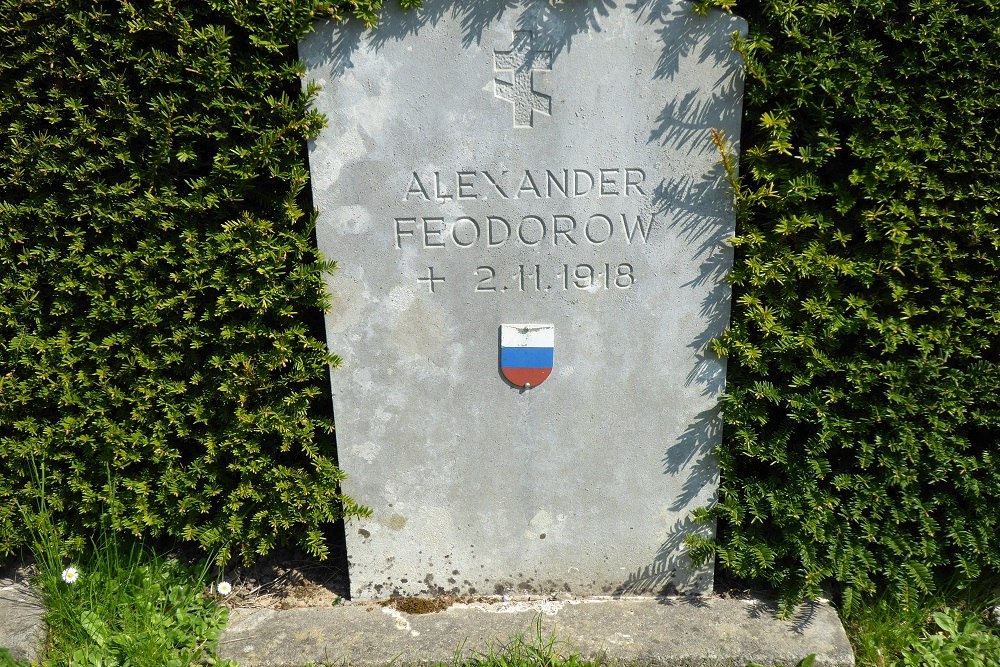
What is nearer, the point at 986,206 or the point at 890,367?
the point at 986,206

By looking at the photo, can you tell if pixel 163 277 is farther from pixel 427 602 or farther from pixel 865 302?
pixel 865 302

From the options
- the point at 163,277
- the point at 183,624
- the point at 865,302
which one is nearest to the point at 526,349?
the point at 865,302

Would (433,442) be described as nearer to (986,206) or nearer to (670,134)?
(670,134)

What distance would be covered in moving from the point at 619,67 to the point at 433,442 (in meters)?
1.47

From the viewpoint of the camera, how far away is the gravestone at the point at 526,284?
2.41 m

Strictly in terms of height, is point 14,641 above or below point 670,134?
below

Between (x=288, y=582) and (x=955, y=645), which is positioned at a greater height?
(x=288, y=582)

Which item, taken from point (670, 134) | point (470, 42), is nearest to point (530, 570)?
point (670, 134)

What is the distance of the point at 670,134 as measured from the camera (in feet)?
8.13

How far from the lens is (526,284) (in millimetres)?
2621

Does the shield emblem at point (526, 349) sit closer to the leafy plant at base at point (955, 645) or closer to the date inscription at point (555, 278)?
the date inscription at point (555, 278)

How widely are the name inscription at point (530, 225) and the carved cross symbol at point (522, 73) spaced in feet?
0.69

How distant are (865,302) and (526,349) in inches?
45.9

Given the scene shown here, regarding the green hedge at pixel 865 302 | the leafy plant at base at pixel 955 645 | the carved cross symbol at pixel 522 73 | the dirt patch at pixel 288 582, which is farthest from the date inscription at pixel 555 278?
the leafy plant at base at pixel 955 645
